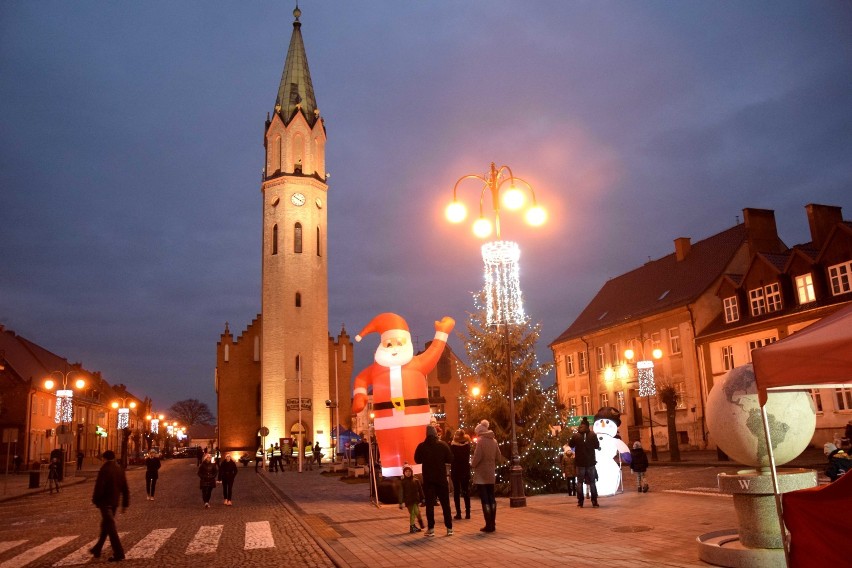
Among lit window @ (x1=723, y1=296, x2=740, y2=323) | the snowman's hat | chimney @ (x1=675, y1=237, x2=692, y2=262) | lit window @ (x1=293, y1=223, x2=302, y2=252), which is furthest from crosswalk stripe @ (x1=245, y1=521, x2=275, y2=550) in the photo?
lit window @ (x1=293, y1=223, x2=302, y2=252)

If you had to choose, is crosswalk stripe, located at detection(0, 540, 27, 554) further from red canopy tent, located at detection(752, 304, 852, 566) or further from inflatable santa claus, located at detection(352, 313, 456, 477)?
red canopy tent, located at detection(752, 304, 852, 566)

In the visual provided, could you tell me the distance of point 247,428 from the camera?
5950 cm

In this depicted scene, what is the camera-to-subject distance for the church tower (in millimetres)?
55875

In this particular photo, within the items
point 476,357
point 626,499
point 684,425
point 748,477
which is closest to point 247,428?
point 684,425

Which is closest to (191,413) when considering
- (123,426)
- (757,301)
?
(123,426)

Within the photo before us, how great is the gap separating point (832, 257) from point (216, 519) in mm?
29058

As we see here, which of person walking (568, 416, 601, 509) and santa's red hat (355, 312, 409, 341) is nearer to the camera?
person walking (568, 416, 601, 509)

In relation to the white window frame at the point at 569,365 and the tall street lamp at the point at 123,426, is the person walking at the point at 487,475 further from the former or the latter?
the tall street lamp at the point at 123,426

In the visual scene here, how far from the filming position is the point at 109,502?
10883 millimetres

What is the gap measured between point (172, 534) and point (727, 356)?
3207 centimetres

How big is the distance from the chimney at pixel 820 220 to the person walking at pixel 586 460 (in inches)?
1038

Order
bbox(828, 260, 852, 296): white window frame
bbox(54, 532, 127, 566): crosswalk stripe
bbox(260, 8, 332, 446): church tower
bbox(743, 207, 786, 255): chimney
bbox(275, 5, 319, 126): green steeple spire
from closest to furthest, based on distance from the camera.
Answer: bbox(54, 532, 127, 566): crosswalk stripe < bbox(828, 260, 852, 296): white window frame < bbox(743, 207, 786, 255): chimney < bbox(260, 8, 332, 446): church tower < bbox(275, 5, 319, 126): green steeple spire

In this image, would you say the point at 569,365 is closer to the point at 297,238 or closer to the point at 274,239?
the point at 297,238

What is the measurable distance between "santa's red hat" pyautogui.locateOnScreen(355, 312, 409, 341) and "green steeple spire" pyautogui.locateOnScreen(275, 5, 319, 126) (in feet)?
153
